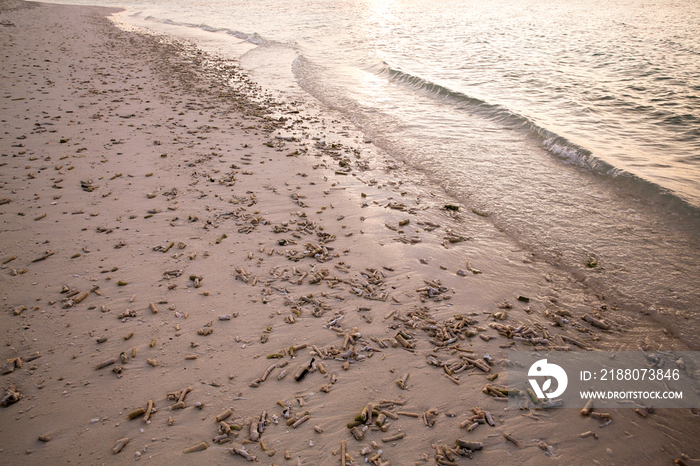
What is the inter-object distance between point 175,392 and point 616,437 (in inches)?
155

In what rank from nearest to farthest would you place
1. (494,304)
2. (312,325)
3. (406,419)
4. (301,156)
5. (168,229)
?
1. (406,419)
2. (312,325)
3. (494,304)
4. (168,229)
5. (301,156)

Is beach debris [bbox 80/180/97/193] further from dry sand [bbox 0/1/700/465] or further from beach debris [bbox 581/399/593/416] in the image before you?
beach debris [bbox 581/399/593/416]

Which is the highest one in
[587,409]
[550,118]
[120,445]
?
[550,118]

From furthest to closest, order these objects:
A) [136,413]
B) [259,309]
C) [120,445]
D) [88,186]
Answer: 1. [88,186]
2. [259,309]
3. [136,413]
4. [120,445]

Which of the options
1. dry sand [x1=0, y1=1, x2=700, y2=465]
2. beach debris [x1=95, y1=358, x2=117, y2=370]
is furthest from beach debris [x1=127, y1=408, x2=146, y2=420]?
beach debris [x1=95, y1=358, x2=117, y2=370]

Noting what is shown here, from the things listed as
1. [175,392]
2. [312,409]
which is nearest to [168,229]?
[175,392]

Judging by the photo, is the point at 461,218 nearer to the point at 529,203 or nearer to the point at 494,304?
the point at 529,203

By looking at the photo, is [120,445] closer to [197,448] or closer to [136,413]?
[136,413]

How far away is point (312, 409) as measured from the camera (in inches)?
125
